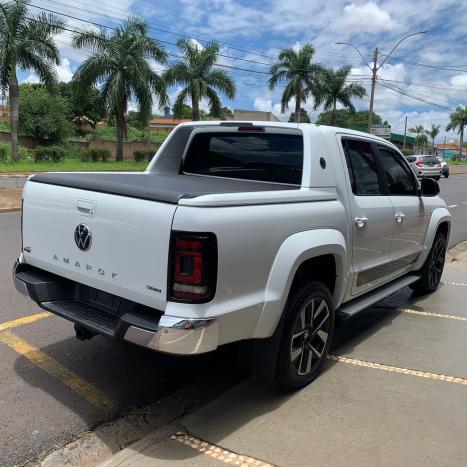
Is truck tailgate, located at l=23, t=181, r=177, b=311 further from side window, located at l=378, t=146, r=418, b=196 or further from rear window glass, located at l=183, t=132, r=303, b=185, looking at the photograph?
side window, located at l=378, t=146, r=418, b=196

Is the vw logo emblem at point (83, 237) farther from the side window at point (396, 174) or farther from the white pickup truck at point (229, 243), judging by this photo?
the side window at point (396, 174)

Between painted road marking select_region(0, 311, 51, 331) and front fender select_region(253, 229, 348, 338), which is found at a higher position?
front fender select_region(253, 229, 348, 338)

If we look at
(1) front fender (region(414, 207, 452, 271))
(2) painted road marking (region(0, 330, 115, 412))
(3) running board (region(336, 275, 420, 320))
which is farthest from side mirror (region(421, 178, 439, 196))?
(2) painted road marking (region(0, 330, 115, 412))

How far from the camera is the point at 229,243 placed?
112 inches

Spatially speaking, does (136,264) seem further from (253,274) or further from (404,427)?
(404,427)

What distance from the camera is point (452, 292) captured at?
6.70 metres

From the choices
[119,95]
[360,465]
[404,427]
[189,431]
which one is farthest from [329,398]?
[119,95]

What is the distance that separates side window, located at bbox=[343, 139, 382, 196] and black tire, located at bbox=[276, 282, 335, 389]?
104cm

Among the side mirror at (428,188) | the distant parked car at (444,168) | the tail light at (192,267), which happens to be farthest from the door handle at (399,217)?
the distant parked car at (444,168)

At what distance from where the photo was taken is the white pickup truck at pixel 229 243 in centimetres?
282

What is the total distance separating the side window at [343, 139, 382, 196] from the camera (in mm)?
4289

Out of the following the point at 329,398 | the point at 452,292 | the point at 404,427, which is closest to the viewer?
the point at 404,427

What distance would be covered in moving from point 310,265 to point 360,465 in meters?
1.35

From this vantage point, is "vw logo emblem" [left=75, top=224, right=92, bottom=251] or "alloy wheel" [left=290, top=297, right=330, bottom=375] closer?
"vw logo emblem" [left=75, top=224, right=92, bottom=251]
